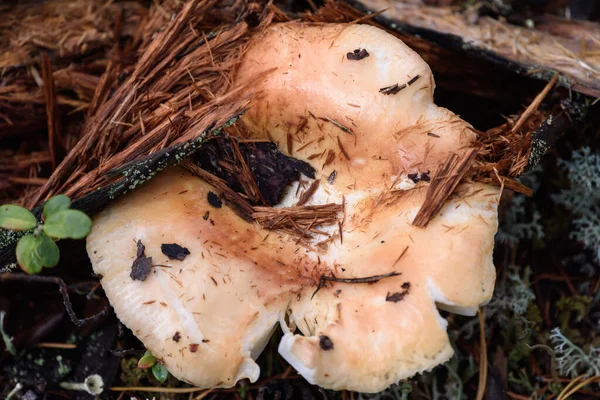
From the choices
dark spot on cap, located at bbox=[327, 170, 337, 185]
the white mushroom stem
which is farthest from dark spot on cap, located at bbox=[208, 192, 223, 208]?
the white mushroom stem

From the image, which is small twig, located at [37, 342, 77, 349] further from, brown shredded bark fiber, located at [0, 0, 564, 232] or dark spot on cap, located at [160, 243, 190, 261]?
dark spot on cap, located at [160, 243, 190, 261]

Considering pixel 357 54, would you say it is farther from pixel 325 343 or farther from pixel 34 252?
pixel 34 252

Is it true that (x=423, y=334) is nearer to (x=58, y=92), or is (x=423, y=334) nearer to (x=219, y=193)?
(x=219, y=193)

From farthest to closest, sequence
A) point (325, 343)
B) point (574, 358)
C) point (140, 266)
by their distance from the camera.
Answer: point (574, 358), point (140, 266), point (325, 343)

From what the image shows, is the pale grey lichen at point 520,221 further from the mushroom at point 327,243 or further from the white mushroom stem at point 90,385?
the white mushroom stem at point 90,385

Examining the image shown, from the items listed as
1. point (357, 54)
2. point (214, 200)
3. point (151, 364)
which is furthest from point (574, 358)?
point (151, 364)

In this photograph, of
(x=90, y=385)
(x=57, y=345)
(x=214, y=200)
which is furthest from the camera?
(x=57, y=345)

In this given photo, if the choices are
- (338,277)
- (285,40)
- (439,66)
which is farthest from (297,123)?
(439,66)

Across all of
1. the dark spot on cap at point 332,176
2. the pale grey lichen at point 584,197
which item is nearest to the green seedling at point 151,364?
the dark spot on cap at point 332,176
